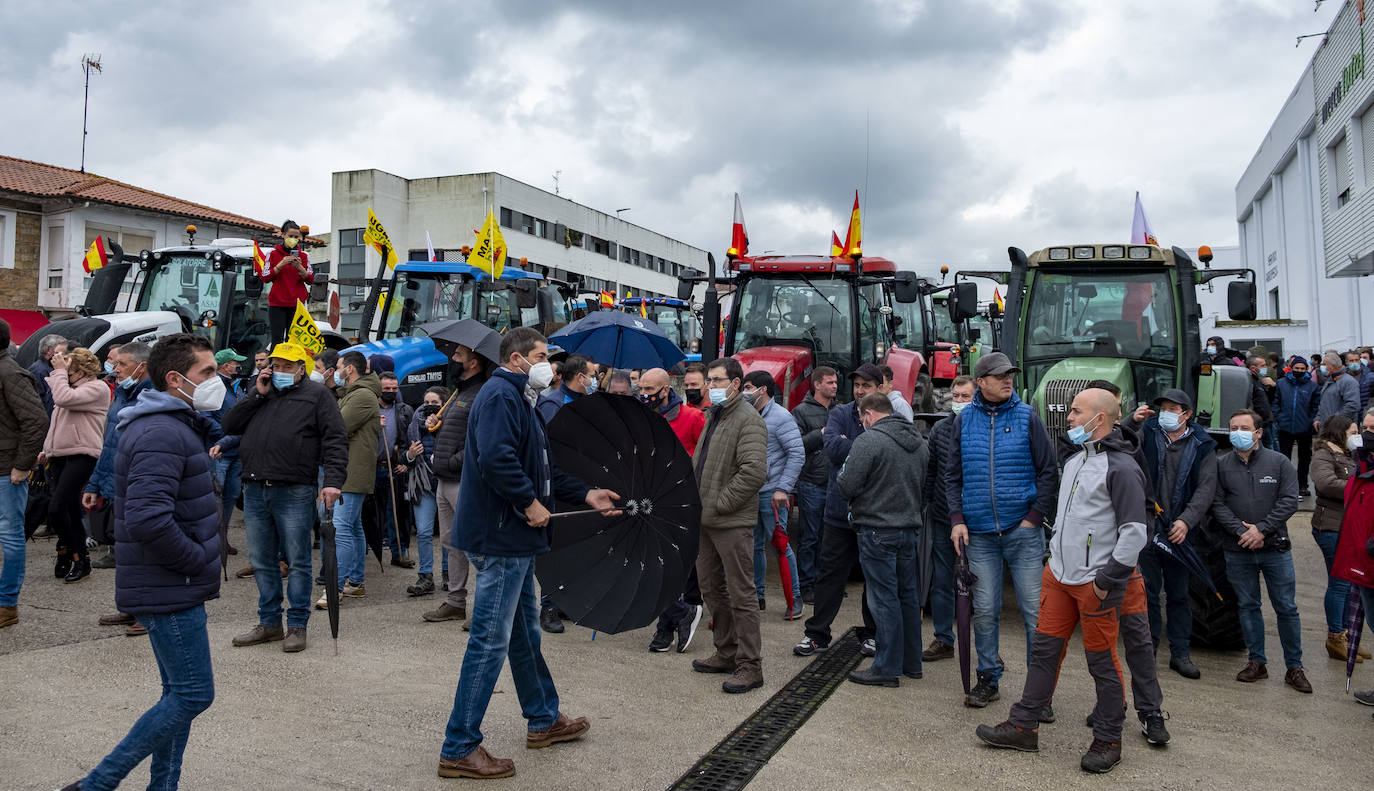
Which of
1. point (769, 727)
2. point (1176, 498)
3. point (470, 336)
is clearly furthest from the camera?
point (1176, 498)

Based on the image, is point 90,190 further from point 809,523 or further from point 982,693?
point 982,693

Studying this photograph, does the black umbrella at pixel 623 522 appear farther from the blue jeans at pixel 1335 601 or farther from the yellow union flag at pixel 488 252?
the yellow union flag at pixel 488 252

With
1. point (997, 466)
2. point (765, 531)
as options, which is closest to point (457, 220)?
point (765, 531)

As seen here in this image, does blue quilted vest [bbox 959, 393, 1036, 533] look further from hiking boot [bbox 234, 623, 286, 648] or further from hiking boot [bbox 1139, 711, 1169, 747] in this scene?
hiking boot [bbox 234, 623, 286, 648]

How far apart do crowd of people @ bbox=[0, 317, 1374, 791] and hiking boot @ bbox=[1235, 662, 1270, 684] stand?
0.05ft

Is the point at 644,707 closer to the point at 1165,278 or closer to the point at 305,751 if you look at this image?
the point at 305,751

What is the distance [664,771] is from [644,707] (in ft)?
3.18

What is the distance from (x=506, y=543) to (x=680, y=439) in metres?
2.43

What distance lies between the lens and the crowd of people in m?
4.05

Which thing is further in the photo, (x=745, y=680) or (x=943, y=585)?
(x=943, y=585)

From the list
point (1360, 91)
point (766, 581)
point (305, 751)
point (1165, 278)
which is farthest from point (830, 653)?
point (1360, 91)

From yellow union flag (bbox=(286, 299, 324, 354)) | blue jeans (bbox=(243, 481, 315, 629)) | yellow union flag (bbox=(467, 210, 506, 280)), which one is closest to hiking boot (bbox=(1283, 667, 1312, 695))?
blue jeans (bbox=(243, 481, 315, 629))

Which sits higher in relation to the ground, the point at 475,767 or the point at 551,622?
the point at 551,622

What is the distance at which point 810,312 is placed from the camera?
11172 millimetres
